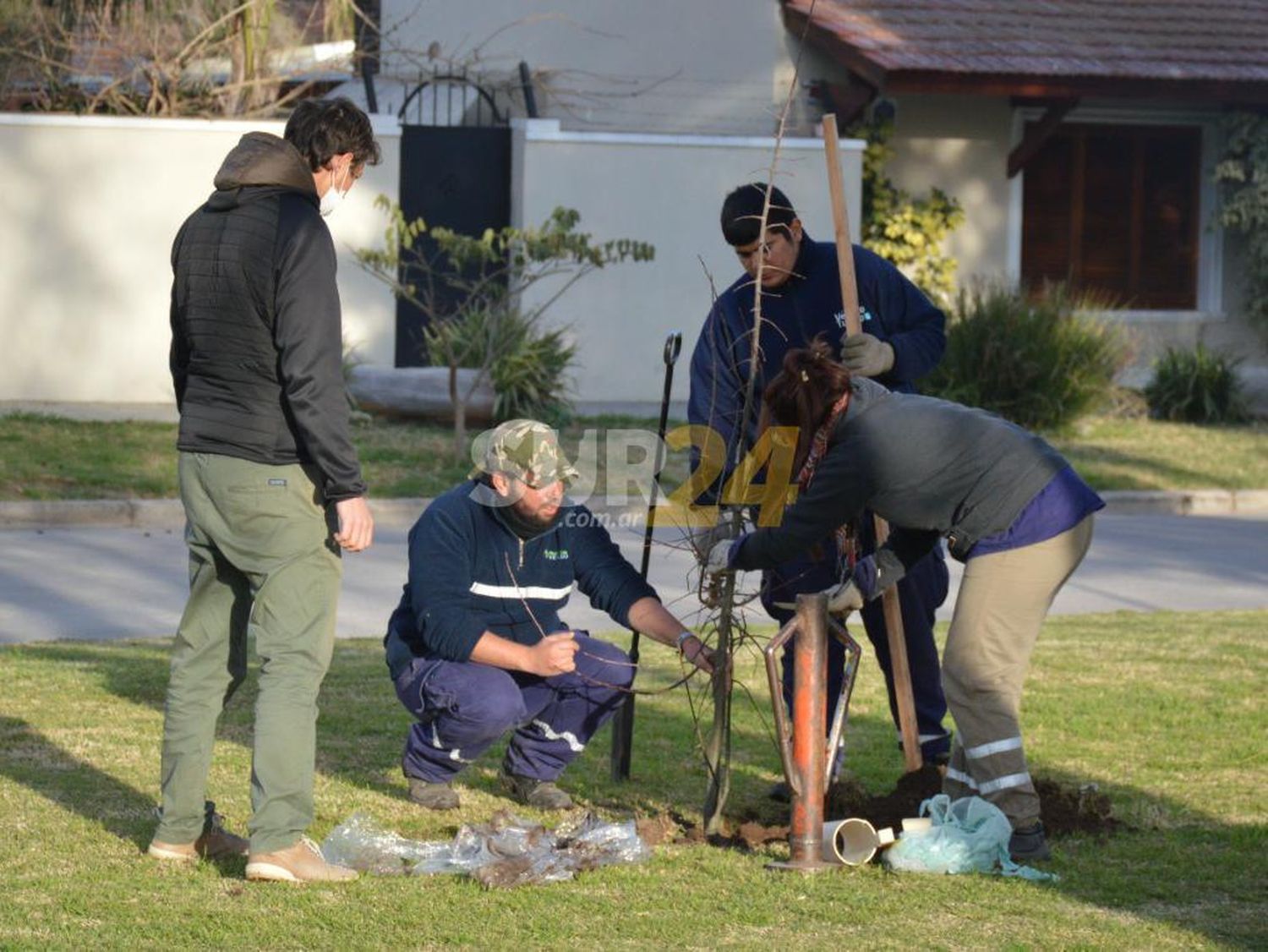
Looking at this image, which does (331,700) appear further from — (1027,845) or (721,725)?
(1027,845)

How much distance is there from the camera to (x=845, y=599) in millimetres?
5328

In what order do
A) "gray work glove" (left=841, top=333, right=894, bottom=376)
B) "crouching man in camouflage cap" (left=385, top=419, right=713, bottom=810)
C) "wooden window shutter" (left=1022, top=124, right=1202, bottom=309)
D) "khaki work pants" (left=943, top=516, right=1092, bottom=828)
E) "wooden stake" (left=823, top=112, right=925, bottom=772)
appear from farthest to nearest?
"wooden window shutter" (left=1022, top=124, right=1202, bottom=309) → "wooden stake" (left=823, top=112, right=925, bottom=772) → "gray work glove" (left=841, top=333, right=894, bottom=376) → "crouching man in camouflage cap" (left=385, top=419, right=713, bottom=810) → "khaki work pants" (left=943, top=516, right=1092, bottom=828)

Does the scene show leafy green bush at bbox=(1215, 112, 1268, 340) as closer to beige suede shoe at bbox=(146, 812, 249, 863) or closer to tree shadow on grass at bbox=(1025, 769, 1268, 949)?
tree shadow on grass at bbox=(1025, 769, 1268, 949)

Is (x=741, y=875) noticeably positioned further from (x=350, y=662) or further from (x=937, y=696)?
(x=350, y=662)

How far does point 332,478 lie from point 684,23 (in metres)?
16.2

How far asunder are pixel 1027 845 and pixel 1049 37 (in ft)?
52.7

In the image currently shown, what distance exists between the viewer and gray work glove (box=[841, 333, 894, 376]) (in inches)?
226

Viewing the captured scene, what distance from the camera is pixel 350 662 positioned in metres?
8.30

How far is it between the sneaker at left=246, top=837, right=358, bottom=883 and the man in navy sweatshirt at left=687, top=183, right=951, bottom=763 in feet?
5.89

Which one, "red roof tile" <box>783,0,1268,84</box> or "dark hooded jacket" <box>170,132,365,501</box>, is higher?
"red roof tile" <box>783,0,1268,84</box>

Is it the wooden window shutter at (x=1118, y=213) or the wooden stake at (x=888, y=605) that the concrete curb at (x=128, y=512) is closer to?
the wooden window shutter at (x=1118, y=213)

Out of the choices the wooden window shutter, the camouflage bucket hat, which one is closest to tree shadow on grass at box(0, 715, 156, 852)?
the camouflage bucket hat

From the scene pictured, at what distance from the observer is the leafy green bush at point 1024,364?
668 inches

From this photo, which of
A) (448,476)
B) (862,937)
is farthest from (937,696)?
(448,476)
